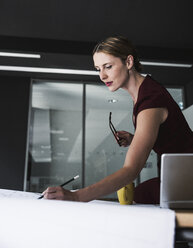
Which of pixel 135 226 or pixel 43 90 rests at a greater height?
pixel 43 90

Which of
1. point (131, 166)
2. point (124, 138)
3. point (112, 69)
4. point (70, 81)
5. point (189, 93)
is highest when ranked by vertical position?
point (70, 81)

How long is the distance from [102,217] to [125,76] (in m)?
0.79

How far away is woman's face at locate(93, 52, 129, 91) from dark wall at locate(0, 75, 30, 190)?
13.3 ft

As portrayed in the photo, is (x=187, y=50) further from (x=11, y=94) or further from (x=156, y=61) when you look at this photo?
(x=11, y=94)

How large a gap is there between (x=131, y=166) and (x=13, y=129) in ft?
15.0

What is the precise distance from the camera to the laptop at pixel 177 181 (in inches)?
25.1

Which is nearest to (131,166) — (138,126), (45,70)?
(138,126)

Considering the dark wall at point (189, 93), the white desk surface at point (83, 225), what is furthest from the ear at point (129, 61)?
the dark wall at point (189, 93)

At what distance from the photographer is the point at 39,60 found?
4.67 metres

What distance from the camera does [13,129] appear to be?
16.8 ft

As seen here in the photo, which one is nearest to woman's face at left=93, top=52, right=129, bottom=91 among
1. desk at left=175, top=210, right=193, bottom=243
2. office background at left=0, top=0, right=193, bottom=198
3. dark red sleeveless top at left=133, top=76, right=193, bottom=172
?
dark red sleeveless top at left=133, top=76, right=193, bottom=172

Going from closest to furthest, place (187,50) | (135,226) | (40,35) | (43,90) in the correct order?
(135,226), (40,35), (187,50), (43,90)

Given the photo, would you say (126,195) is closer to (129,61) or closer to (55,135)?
(129,61)

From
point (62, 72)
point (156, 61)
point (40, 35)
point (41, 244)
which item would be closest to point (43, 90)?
point (62, 72)
